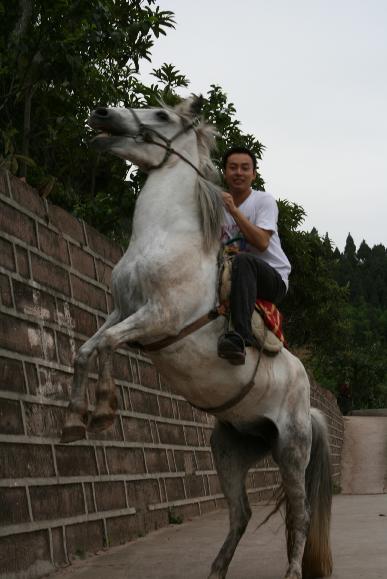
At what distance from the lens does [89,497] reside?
7773 mm

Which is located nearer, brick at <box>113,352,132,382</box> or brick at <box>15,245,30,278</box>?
brick at <box>15,245,30,278</box>

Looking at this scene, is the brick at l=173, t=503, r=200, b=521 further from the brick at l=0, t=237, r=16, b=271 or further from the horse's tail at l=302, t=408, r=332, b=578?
the brick at l=0, t=237, r=16, b=271

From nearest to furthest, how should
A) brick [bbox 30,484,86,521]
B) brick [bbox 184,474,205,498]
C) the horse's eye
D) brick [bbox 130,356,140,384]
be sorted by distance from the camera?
the horse's eye
brick [bbox 30,484,86,521]
brick [bbox 130,356,140,384]
brick [bbox 184,474,205,498]

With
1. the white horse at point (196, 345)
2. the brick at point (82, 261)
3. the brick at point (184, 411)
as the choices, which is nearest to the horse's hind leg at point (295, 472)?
the white horse at point (196, 345)

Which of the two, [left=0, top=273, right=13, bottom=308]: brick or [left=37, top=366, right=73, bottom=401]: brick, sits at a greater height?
[left=0, top=273, right=13, bottom=308]: brick

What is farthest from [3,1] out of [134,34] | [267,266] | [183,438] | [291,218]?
[291,218]

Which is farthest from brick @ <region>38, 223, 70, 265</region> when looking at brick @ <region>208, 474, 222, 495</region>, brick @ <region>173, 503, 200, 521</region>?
brick @ <region>208, 474, 222, 495</region>

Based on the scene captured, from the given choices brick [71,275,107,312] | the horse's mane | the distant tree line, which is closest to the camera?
the horse's mane

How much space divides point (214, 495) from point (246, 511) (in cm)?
594

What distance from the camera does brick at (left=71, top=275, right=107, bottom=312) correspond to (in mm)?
8508

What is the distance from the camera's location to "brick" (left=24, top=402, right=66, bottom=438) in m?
6.77

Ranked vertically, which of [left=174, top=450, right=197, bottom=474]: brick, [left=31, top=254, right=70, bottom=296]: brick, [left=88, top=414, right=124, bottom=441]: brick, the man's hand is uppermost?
[left=31, top=254, right=70, bottom=296]: brick

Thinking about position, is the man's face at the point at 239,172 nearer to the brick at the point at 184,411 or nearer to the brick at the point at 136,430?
the brick at the point at 136,430

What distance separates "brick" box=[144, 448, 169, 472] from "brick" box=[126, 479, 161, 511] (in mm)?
144
